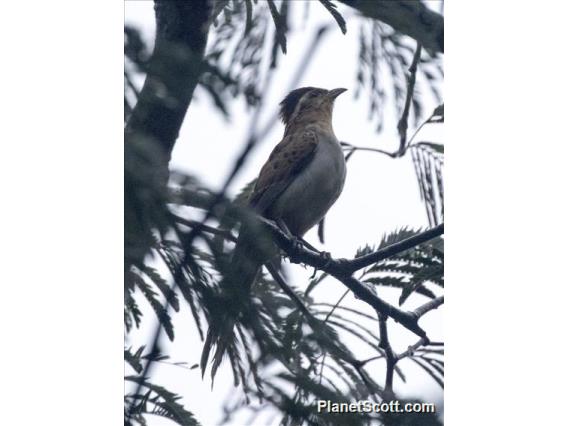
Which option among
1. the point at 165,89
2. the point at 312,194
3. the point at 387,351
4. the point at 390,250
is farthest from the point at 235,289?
the point at 312,194

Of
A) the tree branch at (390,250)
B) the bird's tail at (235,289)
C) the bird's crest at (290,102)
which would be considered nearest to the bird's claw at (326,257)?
the tree branch at (390,250)

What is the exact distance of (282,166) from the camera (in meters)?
4.92

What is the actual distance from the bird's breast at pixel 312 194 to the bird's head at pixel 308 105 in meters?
0.77

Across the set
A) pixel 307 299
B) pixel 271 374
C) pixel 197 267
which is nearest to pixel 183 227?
pixel 197 267

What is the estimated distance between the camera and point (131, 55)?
62.6 inches

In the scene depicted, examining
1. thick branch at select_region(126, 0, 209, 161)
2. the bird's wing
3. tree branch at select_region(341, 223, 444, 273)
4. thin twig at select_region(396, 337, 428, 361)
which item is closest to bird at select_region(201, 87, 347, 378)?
A: the bird's wing

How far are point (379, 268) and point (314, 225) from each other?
112 centimetres

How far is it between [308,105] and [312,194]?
115 cm

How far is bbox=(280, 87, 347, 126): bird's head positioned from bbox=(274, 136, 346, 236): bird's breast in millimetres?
772

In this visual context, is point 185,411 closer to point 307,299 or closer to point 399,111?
point 307,299

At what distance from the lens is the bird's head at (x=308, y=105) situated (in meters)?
5.64

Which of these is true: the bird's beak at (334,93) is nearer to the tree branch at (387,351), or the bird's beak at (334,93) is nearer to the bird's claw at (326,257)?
the bird's claw at (326,257)

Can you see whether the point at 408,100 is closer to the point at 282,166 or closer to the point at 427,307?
the point at 427,307

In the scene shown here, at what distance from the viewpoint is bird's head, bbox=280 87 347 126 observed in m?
5.64
